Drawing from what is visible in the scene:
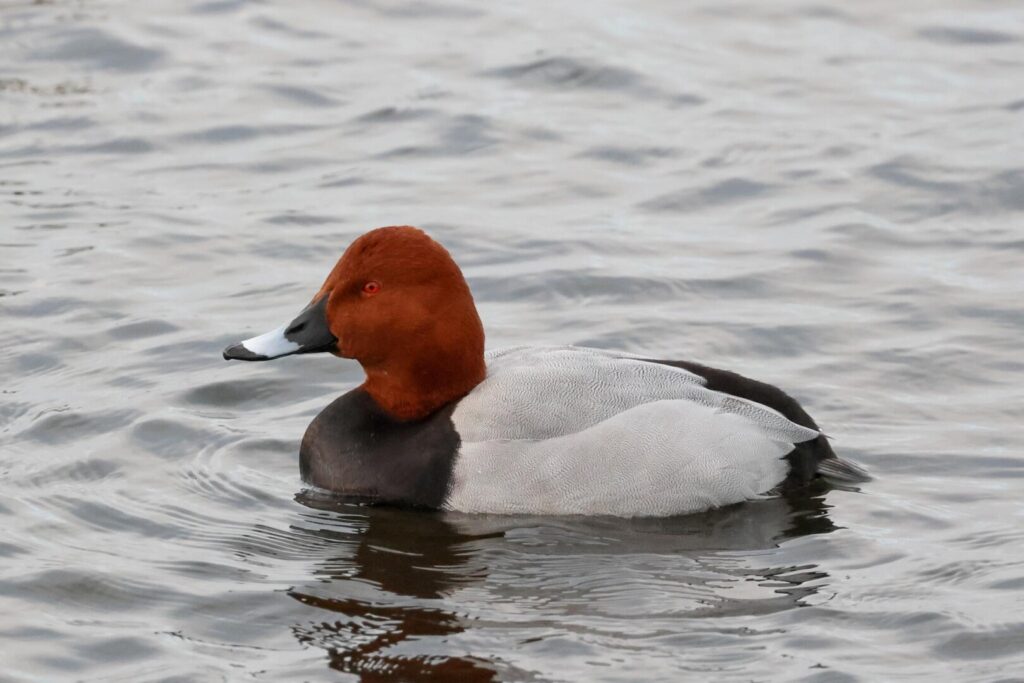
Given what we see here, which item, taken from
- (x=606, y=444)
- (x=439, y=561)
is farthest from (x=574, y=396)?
(x=439, y=561)

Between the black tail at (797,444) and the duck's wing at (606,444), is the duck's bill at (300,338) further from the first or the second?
the black tail at (797,444)

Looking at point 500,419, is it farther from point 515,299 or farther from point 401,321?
point 515,299

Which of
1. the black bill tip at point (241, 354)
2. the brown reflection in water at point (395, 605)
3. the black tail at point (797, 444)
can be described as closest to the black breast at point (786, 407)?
the black tail at point (797, 444)

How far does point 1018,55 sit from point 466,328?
26.5ft

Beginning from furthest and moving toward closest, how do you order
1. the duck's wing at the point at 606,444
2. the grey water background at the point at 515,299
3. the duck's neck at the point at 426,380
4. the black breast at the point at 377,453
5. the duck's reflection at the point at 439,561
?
1. the duck's neck at the point at 426,380
2. the black breast at the point at 377,453
3. the duck's wing at the point at 606,444
4. the grey water background at the point at 515,299
5. the duck's reflection at the point at 439,561

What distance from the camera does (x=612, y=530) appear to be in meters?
6.80

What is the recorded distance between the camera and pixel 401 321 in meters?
7.07

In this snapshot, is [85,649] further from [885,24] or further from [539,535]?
[885,24]

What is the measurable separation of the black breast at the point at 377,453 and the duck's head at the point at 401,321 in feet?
0.50

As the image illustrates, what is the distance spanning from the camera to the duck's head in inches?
277

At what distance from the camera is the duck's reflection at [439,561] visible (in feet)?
18.8

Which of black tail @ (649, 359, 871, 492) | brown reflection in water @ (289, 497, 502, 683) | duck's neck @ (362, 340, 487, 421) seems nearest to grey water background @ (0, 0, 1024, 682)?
brown reflection in water @ (289, 497, 502, 683)

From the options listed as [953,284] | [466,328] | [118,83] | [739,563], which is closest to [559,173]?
[953,284]

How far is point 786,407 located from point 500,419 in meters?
1.26
